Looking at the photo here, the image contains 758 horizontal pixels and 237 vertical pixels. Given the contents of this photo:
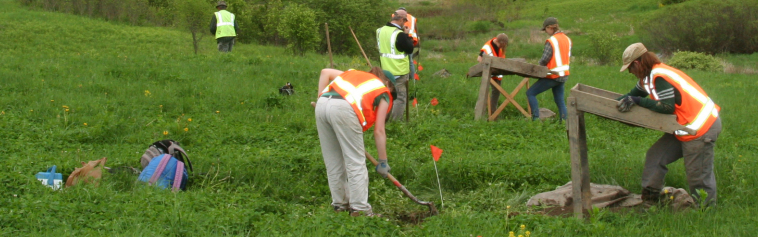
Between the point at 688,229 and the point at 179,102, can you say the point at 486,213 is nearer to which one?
the point at 688,229

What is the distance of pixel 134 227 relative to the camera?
A: 443cm

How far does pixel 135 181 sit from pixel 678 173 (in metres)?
5.39

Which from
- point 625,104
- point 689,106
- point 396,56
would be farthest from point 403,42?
point 689,106

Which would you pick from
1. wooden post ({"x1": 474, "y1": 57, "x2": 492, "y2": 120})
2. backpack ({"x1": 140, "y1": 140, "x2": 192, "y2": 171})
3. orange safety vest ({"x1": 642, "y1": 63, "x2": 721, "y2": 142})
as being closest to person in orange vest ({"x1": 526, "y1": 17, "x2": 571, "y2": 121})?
wooden post ({"x1": 474, "y1": 57, "x2": 492, "y2": 120})

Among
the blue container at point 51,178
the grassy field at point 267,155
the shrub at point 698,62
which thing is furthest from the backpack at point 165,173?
the shrub at point 698,62

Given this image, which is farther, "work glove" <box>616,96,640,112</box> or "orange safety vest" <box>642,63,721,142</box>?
"orange safety vest" <box>642,63,721,142</box>

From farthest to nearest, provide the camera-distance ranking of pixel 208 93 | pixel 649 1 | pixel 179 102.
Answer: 1. pixel 649 1
2. pixel 208 93
3. pixel 179 102

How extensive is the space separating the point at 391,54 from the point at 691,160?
15.5 ft

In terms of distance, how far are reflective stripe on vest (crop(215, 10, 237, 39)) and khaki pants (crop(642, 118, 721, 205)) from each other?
1038cm

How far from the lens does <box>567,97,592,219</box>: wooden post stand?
4.90 m

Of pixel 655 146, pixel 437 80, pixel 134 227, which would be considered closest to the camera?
pixel 134 227

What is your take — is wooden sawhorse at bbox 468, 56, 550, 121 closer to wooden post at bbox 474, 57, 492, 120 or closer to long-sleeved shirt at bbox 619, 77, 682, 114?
wooden post at bbox 474, 57, 492, 120

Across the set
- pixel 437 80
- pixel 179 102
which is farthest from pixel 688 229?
pixel 437 80

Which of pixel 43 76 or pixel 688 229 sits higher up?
pixel 43 76
